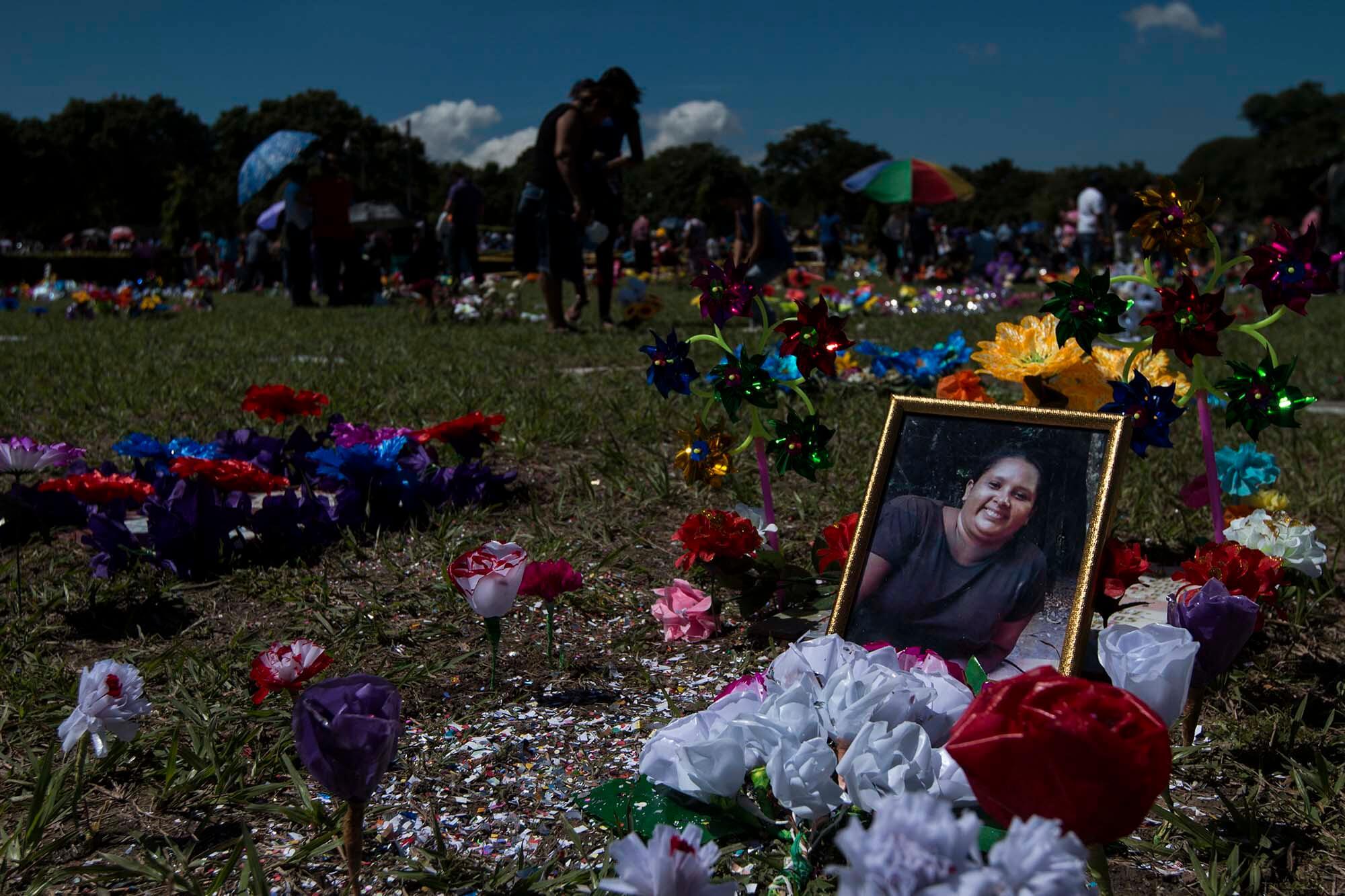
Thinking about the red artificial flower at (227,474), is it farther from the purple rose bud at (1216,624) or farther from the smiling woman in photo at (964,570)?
the purple rose bud at (1216,624)

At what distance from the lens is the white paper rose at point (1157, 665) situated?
1.19 meters

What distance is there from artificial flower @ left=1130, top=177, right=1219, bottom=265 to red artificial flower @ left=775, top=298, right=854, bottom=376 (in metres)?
0.55

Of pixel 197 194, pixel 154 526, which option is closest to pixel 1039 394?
pixel 154 526

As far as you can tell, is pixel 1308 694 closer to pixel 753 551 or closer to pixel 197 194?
pixel 753 551

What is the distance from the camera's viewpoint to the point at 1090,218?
15383mm

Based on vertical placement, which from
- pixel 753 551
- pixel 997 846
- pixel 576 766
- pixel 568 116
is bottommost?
pixel 576 766

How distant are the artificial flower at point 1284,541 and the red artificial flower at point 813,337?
84 centimetres

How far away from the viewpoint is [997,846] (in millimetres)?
736

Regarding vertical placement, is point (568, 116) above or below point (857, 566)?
above

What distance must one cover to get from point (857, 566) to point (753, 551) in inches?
14.8

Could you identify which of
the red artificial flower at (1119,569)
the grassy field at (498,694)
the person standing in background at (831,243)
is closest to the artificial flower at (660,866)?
the grassy field at (498,694)

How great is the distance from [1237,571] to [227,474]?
2051mm

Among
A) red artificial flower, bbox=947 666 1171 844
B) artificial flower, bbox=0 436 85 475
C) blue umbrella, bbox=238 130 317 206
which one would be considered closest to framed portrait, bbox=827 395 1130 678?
red artificial flower, bbox=947 666 1171 844

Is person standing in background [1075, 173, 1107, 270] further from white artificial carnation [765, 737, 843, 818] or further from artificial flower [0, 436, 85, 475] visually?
white artificial carnation [765, 737, 843, 818]
